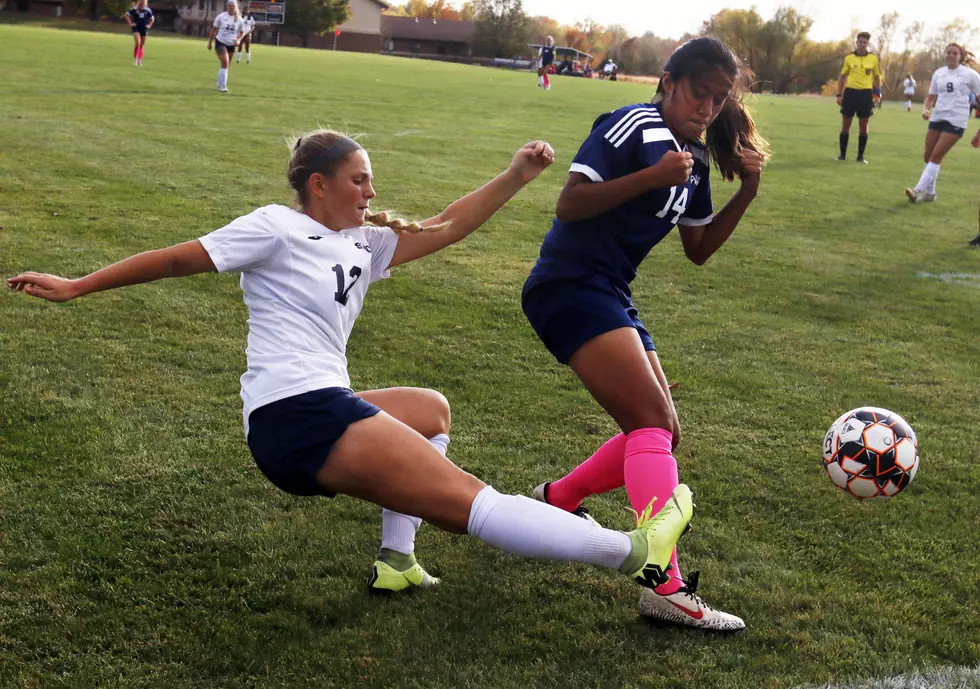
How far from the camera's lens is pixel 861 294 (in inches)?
320

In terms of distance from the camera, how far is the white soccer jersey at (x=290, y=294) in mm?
2953

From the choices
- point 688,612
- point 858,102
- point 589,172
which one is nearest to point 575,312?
point 589,172

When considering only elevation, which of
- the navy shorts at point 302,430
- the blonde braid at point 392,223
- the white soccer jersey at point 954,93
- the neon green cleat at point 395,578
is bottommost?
the neon green cleat at point 395,578

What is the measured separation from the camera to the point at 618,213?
3.49 m

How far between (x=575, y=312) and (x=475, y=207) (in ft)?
1.85

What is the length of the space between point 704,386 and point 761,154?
2.14 meters

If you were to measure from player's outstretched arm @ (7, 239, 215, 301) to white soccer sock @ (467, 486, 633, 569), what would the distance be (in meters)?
1.14

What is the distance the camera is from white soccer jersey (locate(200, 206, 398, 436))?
9.69 feet

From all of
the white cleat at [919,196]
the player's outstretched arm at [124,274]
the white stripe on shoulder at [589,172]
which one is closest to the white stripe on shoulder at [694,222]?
the white stripe on shoulder at [589,172]

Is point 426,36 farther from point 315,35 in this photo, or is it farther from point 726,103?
point 726,103

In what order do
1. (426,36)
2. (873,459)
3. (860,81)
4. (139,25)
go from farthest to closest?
(426,36) < (139,25) < (860,81) < (873,459)

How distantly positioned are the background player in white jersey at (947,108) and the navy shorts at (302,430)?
12.1m

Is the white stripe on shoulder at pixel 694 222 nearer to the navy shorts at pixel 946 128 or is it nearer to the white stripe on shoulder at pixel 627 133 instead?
the white stripe on shoulder at pixel 627 133

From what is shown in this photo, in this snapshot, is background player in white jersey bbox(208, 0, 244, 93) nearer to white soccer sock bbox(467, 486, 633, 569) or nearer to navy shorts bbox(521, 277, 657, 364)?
navy shorts bbox(521, 277, 657, 364)
